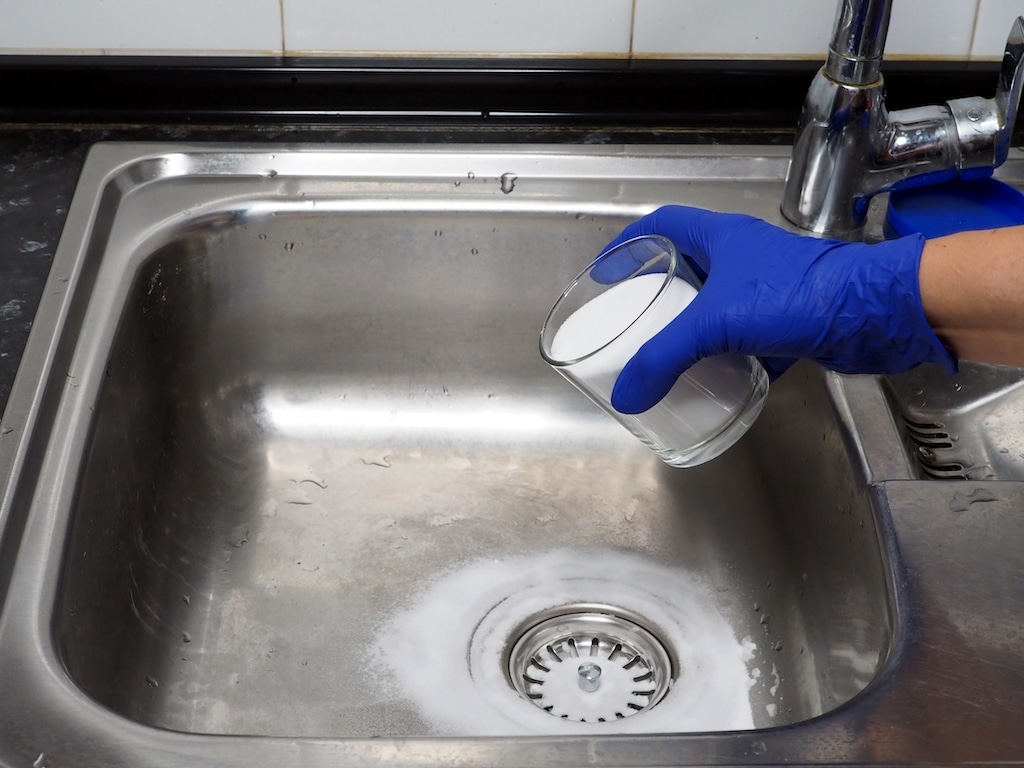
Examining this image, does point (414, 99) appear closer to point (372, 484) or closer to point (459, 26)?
point (459, 26)

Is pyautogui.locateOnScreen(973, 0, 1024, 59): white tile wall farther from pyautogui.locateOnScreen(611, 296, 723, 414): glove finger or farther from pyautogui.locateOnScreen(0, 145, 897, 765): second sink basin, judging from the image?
pyautogui.locateOnScreen(611, 296, 723, 414): glove finger

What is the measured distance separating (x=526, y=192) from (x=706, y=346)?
37 centimetres

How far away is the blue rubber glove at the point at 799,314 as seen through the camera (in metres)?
0.65

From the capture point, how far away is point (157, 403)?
89 cm

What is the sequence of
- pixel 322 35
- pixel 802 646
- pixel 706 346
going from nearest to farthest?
pixel 706 346 → pixel 802 646 → pixel 322 35

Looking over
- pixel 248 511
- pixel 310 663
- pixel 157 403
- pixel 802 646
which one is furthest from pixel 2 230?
pixel 802 646

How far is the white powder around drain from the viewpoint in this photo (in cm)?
79

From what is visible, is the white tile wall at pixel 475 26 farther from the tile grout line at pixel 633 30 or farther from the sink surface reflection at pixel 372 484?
the sink surface reflection at pixel 372 484

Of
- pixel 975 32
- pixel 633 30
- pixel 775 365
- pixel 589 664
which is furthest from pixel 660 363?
pixel 975 32

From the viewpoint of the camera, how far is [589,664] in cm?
85

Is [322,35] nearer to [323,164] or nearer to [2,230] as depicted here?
[323,164]

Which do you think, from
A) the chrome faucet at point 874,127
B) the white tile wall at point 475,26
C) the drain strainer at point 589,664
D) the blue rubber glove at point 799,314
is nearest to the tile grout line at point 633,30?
the white tile wall at point 475,26

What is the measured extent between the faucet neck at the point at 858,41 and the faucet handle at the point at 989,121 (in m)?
0.07

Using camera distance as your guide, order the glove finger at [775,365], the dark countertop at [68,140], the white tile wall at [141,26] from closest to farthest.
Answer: the glove finger at [775,365], the dark countertop at [68,140], the white tile wall at [141,26]
